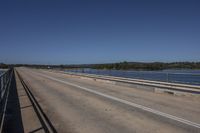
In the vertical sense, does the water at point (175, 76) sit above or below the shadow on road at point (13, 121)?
above

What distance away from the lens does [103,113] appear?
33.3 feet

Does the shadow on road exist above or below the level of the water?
below

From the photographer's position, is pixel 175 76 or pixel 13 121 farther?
pixel 175 76

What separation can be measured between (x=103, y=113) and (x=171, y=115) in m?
2.52

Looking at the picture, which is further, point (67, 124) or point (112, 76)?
point (112, 76)

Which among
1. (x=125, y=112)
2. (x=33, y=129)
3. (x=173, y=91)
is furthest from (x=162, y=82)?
(x=33, y=129)

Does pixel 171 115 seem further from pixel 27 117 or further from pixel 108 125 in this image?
pixel 27 117

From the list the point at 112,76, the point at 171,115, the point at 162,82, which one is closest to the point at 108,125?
the point at 171,115

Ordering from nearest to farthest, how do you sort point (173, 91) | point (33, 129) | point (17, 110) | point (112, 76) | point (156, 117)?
point (33, 129) < point (156, 117) < point (17, 110) < point (173, 91) < point (112, 76)

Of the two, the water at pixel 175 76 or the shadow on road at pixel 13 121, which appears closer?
the shadow on road at pixel 13 121

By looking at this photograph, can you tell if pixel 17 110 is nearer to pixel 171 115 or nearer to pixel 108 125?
pixel 108 125

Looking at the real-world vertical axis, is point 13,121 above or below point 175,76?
below

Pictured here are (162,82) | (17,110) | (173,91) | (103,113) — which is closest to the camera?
(103,113)

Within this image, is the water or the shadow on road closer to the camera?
the shadow on road
